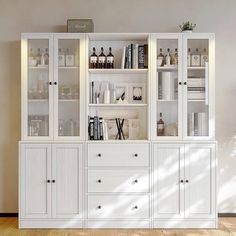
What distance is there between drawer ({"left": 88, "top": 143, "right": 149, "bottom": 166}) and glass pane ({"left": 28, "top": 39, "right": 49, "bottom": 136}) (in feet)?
1.95

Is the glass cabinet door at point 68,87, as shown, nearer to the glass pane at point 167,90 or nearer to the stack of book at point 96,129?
the stack of book at point 96,129

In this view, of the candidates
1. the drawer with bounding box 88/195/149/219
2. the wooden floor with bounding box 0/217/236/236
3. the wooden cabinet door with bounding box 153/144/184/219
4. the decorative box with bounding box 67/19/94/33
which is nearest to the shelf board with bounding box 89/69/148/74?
the decorative box with bounding box 67/19/94/33

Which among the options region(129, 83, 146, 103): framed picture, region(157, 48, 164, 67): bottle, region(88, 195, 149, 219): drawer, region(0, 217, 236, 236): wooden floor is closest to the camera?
region(0, 217, 236, 236): wooden floor

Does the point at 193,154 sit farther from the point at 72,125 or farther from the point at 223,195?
the point at 72,125

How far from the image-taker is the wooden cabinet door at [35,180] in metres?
4.37

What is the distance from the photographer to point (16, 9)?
4.80m

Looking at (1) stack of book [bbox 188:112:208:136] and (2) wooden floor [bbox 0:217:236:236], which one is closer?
(2) wooden floor [bbox 0:217:236:236]

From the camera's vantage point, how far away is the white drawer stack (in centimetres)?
436

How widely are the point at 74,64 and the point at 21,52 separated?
58 cm

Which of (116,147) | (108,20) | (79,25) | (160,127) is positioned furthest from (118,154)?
(108,20)

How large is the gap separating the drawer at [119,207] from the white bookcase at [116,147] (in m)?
0.01

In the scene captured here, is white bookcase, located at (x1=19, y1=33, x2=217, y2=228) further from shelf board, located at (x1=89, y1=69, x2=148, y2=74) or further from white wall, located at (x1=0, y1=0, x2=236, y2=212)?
white wall, located at (x1=0, y1=0, x2=236, y2=212)

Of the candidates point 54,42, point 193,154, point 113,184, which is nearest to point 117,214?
point 113,184

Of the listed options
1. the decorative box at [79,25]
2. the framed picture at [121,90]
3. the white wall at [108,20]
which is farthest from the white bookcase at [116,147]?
the white wall at [108,20]
